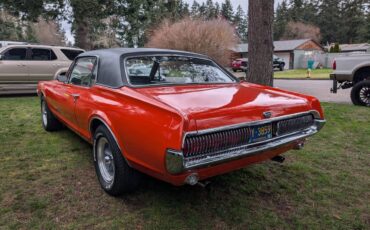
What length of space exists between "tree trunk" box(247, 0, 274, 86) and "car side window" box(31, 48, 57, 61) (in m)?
7.52

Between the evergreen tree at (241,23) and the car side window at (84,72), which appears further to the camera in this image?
the evergreen tree at (241,23)

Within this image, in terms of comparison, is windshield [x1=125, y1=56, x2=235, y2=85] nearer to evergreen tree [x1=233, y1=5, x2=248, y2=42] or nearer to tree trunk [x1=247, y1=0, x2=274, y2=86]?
tree trunk [x1=247, y1=0, x2=274, y2=86]

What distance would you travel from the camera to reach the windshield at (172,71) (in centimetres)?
378

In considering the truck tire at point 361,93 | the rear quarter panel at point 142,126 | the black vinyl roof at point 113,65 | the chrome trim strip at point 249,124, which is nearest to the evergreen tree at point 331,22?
the truck tire at point 361,93

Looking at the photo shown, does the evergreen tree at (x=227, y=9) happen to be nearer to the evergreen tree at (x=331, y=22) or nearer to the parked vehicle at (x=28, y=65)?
the evergreen tree at (x=331, y=22)

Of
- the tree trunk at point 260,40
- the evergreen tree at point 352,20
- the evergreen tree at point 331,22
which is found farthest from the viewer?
the evergreen tree at point 331,22

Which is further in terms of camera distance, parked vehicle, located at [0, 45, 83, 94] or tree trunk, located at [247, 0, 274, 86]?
parked vehicle, located at [0, 45, 83, 94]

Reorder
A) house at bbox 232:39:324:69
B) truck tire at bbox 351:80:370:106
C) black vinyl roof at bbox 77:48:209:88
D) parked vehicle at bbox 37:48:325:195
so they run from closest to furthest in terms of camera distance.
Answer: parked vehicle at bbox 37:48:325:195 → black vinyl roof at bbox 77:48:209:88 → truck tire at bbox 351:80:370:106 → house at bbox 232:39:324:69

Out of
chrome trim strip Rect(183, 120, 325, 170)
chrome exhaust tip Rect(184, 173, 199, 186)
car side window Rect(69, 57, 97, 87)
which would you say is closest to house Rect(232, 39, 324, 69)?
car side window Rect(69, 57, 97, 87)

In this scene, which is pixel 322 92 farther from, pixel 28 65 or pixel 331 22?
pixel 331 22

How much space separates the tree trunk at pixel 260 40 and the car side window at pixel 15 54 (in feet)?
25.9

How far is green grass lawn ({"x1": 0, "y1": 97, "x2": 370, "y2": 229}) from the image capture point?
301 centimetres

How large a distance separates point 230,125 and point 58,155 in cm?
302

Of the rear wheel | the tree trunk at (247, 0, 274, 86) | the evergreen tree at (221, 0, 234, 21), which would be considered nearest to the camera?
the rear wheel
